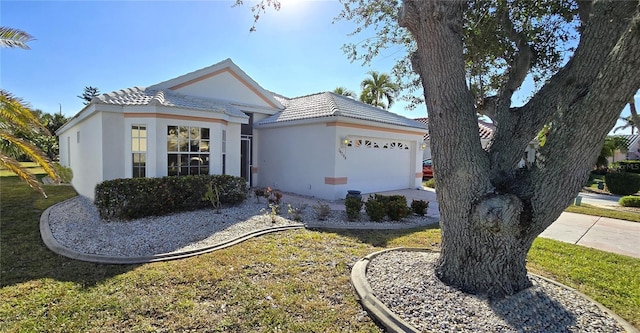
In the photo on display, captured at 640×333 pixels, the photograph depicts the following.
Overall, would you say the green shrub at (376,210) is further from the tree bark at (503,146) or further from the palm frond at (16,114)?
the palm frond at (16,114)

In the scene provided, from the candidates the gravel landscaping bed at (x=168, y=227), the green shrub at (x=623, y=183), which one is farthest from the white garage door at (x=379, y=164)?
the green shrub at (x=623, y=183)

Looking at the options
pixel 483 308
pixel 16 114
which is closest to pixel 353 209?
pixel 483 308

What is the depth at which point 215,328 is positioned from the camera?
3760 millimetres

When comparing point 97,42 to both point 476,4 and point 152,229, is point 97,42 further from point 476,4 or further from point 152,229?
point 476,4

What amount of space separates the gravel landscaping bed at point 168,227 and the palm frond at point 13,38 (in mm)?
4533

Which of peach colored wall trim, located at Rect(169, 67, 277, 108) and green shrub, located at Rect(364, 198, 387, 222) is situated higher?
peach colored wall trim, located at Rect(169, 67, 277, 108)

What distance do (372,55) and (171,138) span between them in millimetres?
7510

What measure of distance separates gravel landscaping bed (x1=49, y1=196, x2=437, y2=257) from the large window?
2.13 meters

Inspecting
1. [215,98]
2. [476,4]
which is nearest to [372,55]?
[476,4]

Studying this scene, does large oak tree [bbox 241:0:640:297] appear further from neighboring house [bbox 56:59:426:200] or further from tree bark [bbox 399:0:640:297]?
neighboring house [bbox 56:59:426:200]

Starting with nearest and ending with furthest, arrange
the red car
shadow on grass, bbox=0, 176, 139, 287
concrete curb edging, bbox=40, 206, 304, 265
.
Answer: shadow on grass, bbox=0, 176, 139, 287, concrete curb edging, bbox=40, 206, 304, 265, the red car

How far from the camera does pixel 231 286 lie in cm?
483

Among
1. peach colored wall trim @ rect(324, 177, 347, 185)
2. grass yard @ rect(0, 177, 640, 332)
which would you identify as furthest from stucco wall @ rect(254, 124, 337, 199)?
grass yard @ rect(0, 177, 640, 332)

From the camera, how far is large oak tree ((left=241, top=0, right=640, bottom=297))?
11.3 ft
